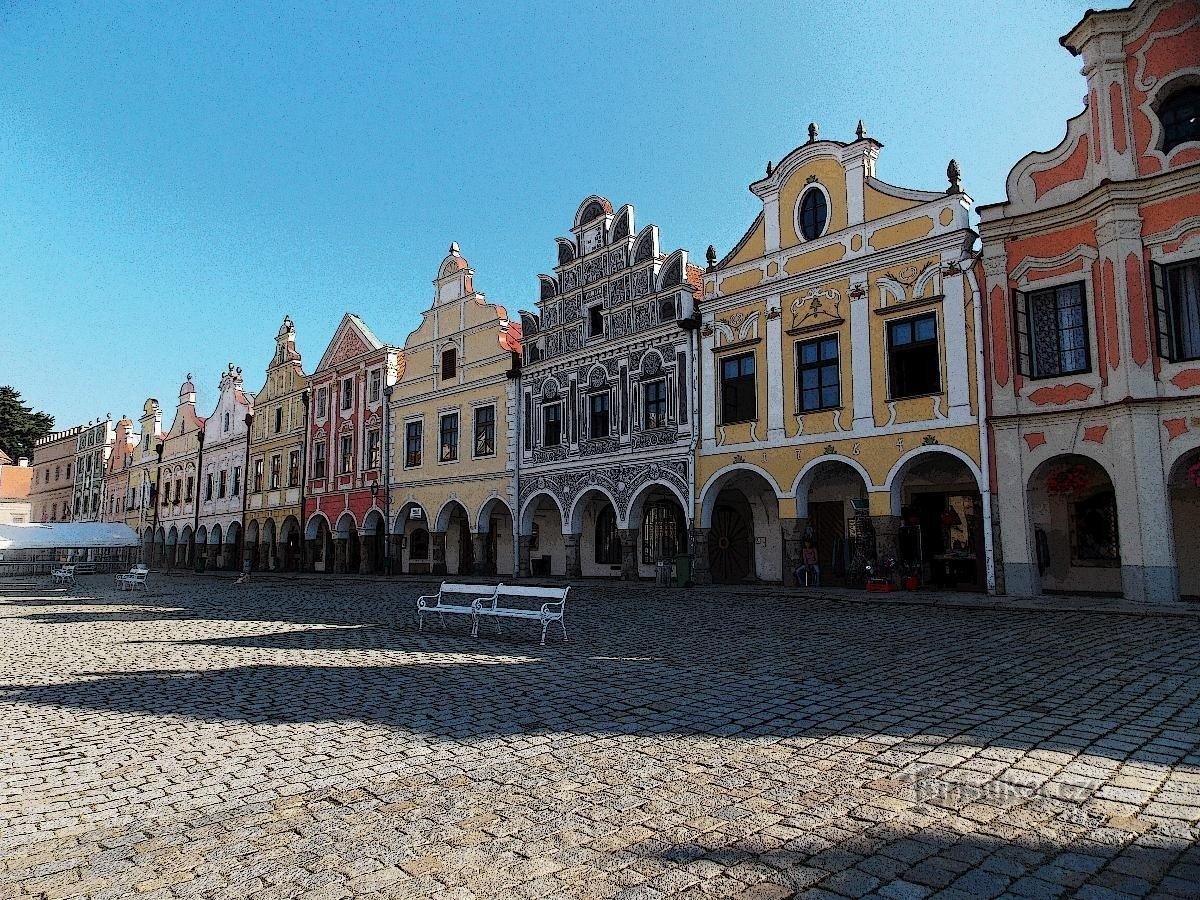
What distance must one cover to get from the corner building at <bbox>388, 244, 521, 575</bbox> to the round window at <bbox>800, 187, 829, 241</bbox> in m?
11.9

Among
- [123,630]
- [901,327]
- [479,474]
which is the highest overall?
[901,327]

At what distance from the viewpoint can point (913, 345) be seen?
18.1 m

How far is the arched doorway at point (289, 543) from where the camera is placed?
129 feet

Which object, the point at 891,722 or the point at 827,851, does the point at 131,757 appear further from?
the point at 891,722

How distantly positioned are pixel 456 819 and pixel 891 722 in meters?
3.57

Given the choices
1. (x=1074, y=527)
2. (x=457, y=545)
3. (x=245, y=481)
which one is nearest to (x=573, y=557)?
(x=457, y=545)

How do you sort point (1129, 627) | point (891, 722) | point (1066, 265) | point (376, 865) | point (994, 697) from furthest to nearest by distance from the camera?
point (1066, 265) → point (1129, 627) → point (994, 697) → point (891, 722) → point (376, 865)

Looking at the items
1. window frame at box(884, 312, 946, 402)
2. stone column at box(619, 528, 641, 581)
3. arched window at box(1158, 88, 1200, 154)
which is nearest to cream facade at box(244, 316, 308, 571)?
stone column at box(619, 528, 641, 581)

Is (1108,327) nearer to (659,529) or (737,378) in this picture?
(737,378)

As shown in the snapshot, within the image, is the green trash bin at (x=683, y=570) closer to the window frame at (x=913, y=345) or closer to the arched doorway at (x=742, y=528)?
the arched doorway at (x=742, y=528)

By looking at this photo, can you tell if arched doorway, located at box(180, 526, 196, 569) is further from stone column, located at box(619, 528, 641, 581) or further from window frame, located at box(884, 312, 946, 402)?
window frame, located at box(884, 312, 946, 402)

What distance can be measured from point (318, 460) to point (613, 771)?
3553 cm

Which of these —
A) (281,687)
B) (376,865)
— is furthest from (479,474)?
(376,865)

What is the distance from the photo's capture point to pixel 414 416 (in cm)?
3300
